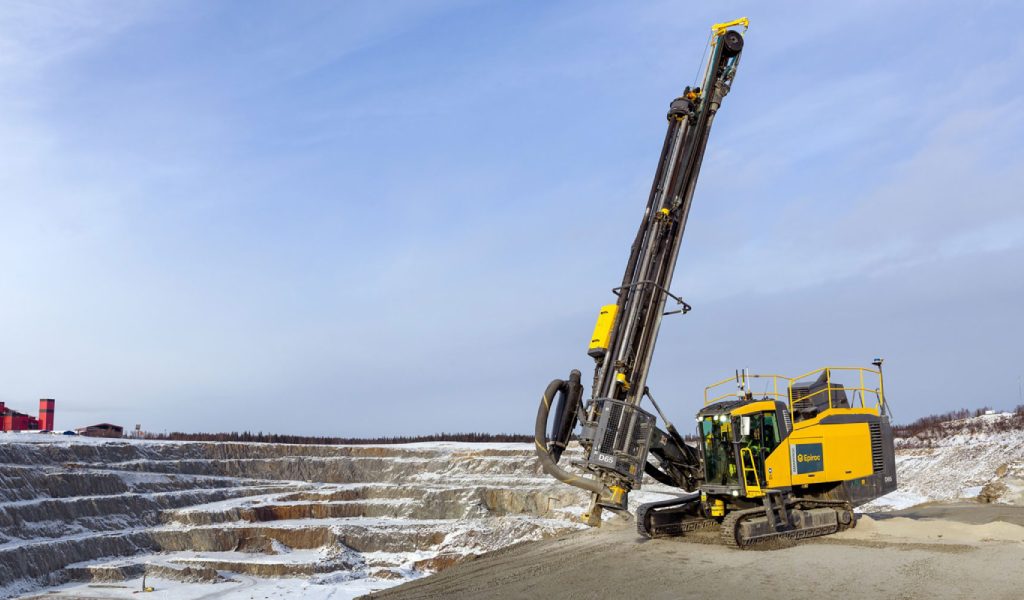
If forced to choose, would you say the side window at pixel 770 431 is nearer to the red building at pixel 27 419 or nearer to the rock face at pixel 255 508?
the rock face at pixel 255 508

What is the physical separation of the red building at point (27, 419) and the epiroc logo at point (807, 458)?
4218 centimetres

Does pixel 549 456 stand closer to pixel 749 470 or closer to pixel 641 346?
pixel 641 346

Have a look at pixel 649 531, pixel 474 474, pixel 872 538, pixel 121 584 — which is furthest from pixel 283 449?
pixel 872 538

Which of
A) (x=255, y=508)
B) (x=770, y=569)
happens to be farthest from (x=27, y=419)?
(x=770, y=569)

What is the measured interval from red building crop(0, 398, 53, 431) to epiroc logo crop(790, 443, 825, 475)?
4218 cm

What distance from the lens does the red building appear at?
144ft

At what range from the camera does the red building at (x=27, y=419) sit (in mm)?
43875

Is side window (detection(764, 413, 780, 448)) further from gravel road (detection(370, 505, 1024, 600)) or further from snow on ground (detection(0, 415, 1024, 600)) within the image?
snow on ground (detection(0, 415, 1024, 600))

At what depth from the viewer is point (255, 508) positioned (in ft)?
107

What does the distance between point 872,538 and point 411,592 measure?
8819 mm

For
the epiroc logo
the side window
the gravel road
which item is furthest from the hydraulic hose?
the epiroc logo

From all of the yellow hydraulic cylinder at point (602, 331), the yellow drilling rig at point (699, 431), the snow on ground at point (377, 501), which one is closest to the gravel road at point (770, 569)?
the yellow drilling rig at point (699, 431)

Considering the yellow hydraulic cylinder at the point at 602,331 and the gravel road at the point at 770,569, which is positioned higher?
the yellow hydraulic cylinder at the point at 602,331

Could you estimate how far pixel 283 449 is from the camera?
136 feet
